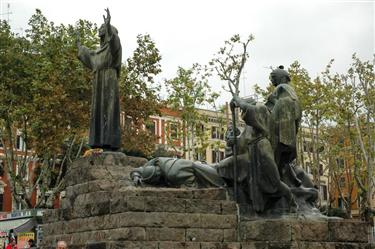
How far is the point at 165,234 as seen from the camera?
9.67 m

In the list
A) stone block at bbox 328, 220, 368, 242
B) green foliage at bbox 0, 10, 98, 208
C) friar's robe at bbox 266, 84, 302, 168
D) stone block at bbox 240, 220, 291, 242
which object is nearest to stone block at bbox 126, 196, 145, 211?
stone block at bbox 240, 220, 291, 242

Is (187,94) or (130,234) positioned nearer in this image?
(130,234)

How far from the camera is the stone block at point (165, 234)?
955cm

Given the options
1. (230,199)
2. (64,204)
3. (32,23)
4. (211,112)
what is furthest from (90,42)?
(211,112)

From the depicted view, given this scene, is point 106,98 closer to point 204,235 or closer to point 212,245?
point 204,235

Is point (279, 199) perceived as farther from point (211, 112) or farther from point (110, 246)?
point (211, 112)

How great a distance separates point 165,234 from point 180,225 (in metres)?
0.33

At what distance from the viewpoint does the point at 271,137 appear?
10.8m

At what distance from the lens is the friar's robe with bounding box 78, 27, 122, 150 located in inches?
486

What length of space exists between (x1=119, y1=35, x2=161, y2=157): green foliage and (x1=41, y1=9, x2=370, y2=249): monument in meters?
15.2

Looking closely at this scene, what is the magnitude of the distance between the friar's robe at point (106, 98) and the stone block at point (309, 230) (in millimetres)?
4257

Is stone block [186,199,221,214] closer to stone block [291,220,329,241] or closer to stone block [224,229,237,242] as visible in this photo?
stone block [224,229,237,242]

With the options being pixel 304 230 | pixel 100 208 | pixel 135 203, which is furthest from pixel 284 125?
pixel 100 208

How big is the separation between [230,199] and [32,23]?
67.3 ft
